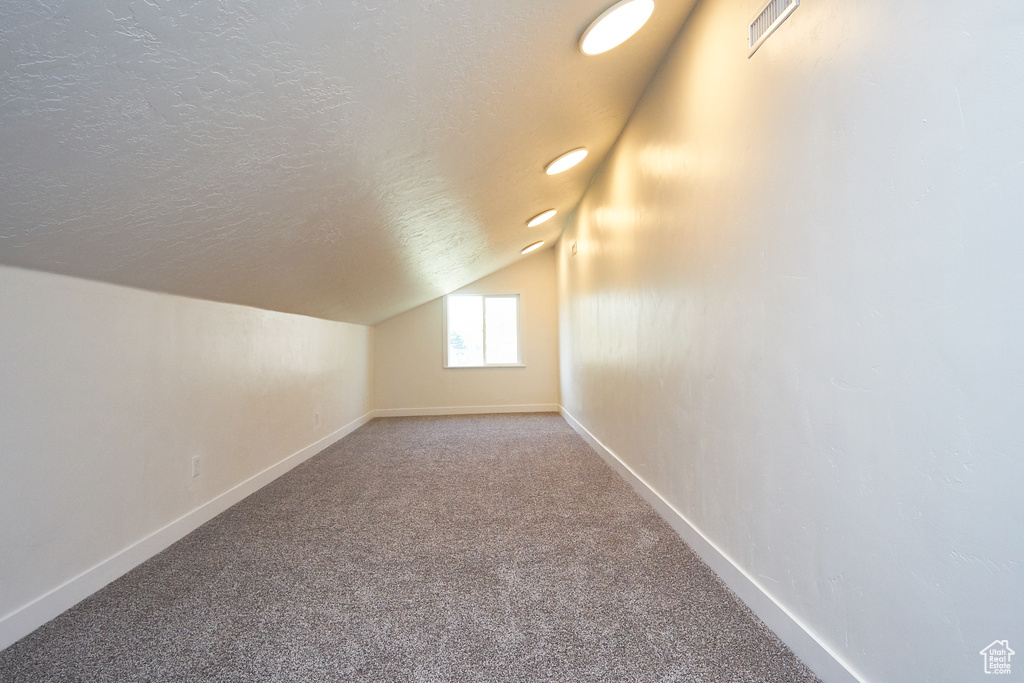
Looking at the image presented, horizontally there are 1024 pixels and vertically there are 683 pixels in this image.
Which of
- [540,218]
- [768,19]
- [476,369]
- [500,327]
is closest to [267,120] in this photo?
[768,19]

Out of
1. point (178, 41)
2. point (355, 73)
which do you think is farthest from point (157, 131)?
point (355, 73)

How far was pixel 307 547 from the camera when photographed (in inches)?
97.2

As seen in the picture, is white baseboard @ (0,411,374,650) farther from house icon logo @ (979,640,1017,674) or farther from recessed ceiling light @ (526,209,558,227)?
recessed ceiling light @ (526,209,558,227)

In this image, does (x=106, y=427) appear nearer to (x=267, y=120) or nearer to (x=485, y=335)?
(x=267, y=120)

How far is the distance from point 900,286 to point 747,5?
124 cm

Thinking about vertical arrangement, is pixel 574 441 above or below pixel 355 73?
below

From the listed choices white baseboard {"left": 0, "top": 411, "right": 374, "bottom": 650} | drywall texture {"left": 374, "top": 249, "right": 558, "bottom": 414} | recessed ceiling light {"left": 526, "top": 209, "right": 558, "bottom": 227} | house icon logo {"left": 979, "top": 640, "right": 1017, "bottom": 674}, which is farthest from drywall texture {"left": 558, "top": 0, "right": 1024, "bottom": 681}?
drywall texture {"left": 374, "top": 249, "right": 558, "bottom": 414}

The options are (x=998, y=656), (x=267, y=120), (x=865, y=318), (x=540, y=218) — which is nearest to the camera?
(x=998, y=656)

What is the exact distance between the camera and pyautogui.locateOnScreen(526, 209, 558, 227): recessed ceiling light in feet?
16.2

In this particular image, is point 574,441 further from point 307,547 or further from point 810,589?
point 810,589

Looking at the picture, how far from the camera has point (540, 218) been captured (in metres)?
5.00

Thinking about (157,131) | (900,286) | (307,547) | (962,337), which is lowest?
(307,547)

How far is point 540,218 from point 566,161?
54.5 inches

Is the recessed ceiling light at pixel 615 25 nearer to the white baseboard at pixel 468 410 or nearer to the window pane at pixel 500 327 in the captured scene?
the window pane at pixel 500 327
